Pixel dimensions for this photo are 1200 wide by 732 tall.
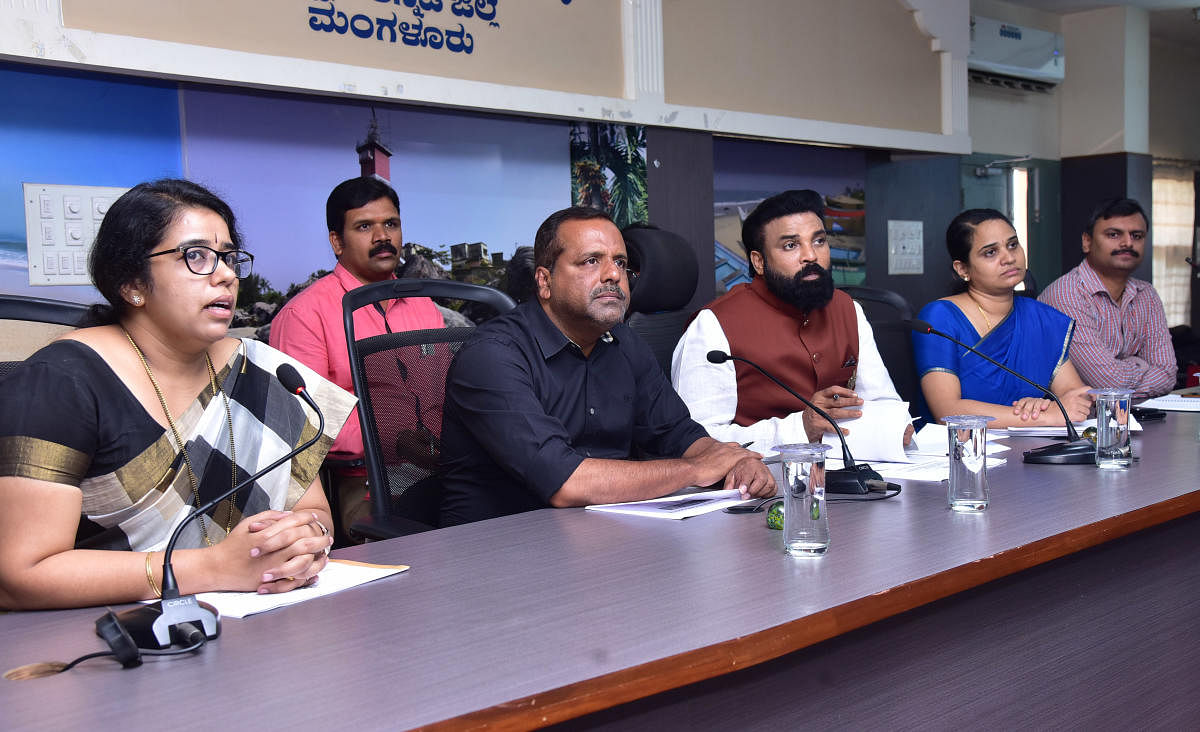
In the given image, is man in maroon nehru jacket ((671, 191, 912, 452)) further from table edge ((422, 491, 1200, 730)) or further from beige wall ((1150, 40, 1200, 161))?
beige wall ((1150, 40, 1200, 161))

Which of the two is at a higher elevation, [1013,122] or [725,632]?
[1013,122]

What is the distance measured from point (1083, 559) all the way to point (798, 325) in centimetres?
144

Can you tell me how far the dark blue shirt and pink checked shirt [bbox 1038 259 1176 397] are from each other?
192 cm

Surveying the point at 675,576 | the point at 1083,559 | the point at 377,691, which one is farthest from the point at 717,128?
the point at 377,691

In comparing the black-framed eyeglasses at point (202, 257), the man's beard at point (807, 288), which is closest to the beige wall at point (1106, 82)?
the man's beard at point (807, 288)

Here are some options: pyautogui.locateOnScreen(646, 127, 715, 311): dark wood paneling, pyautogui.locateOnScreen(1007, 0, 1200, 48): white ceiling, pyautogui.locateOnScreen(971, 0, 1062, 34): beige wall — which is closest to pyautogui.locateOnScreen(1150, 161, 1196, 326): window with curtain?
pyautogui.locateOnScreen(1007, 0, 1200, 48): white ceiling

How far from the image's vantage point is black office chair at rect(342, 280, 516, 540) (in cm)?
202

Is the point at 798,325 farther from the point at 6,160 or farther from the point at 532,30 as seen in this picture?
the point at 6,160

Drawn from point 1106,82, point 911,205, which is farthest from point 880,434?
point 1106,82

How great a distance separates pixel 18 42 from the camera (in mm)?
2480

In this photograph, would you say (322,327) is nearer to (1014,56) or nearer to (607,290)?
(607,290)

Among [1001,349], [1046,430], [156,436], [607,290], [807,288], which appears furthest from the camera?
[1001,349]

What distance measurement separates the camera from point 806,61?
462cm

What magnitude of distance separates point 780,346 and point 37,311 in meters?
1.90
